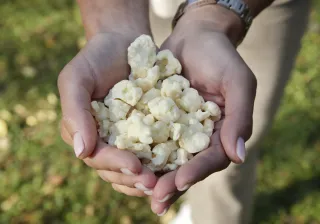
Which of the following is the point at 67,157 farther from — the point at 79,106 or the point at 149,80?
the point at 79,106

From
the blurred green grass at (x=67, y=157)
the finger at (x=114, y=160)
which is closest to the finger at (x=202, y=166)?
the finger at (x=114, y=160)

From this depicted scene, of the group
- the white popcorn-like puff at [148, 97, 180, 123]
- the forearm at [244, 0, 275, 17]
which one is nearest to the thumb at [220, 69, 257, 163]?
the white popcorn-like puff at [148, 97, 180, 123]

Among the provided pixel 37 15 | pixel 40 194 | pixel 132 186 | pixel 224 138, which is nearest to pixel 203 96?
pixel 224 138

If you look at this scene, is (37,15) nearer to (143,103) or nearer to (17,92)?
(17,92)

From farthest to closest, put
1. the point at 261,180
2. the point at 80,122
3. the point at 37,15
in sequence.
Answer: the point at 37,15, the point at 261,180, the point at 80,122

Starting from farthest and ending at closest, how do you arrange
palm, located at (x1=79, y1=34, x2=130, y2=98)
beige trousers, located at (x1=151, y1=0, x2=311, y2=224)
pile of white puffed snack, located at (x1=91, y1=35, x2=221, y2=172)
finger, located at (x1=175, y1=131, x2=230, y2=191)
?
1. beige trousers, located at (x1=151, y1=0, x2=311, y2=224)
2. palm, located at (x1=79, y1=34, x2=130, y2=98)
3. pile of white puffed snack, located at (x1=91, y1=35, x2=221, y2=172)
4. finger, located at (x1=175, y1=131, x2=230, y2=191)

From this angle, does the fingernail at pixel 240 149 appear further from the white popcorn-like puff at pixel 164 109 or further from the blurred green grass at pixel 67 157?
the blurred green grass at pixel 67 157

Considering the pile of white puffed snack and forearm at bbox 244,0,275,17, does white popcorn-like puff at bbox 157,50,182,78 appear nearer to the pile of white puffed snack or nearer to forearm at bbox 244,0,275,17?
the pile of white puffed snack
